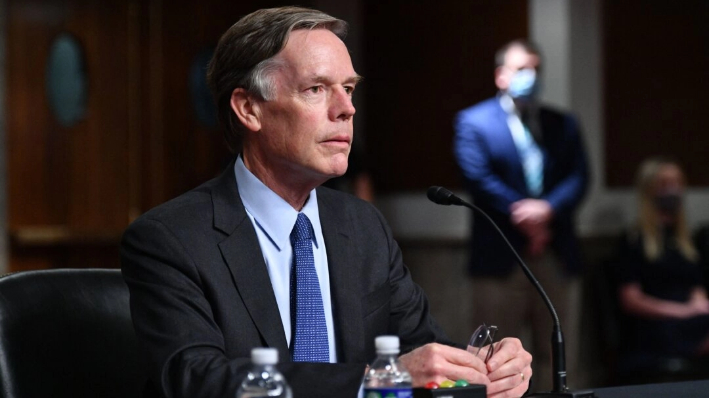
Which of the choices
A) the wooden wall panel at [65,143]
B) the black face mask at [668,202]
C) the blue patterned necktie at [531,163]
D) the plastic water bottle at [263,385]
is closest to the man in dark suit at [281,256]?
the plastic water bottle at [263,385]

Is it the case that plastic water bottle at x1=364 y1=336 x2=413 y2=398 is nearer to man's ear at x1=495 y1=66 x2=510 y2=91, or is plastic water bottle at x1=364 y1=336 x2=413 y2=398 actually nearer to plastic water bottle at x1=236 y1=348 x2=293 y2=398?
plastic water bottle at x1=236 y1=348 x2=293 y2=398

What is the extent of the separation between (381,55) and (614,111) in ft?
5.09

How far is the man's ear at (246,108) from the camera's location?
221 cm

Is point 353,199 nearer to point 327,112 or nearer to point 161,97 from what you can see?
point 327,112

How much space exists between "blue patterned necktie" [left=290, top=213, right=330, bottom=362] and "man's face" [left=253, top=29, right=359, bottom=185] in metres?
0.17

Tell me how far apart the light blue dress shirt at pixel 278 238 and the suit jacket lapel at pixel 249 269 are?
43 mm

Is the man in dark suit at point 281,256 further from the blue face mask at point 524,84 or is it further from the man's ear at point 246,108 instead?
the blue face mask at point 524,84

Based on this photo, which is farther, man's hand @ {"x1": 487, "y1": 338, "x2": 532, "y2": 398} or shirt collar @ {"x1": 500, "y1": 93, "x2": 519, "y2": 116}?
shirt collar @ {"x1": 500, "y1": 93, "x2": 519, "y2": 116}

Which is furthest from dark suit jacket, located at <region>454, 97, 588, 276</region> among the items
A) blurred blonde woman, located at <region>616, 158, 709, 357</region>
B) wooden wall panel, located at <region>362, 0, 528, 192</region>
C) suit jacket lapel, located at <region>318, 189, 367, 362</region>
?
suit jacket lapel, located at <region>318, 189, 367, 362</region>

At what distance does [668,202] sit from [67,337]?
421 cm

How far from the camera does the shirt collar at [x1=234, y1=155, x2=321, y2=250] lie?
6.90 ft

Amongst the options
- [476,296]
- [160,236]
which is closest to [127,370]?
[160,236]

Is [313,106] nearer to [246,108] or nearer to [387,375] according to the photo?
[246,108]

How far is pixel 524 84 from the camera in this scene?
198 inches
